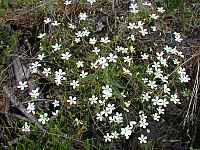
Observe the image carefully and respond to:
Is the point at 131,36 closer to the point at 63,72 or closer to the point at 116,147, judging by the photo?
the point at 63,72

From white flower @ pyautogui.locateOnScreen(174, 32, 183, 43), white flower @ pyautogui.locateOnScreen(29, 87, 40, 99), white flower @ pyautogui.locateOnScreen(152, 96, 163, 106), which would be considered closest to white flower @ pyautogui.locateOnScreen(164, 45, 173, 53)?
white flower @ pyautogui.locateOnScreen(174, 32, 183, 43)

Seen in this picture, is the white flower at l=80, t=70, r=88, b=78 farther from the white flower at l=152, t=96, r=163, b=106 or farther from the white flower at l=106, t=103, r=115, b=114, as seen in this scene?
the white flower at l=152, t=96, r=163, b=106

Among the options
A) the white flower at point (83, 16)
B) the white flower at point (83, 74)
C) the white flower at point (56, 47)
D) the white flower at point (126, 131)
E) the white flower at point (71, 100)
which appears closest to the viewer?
the white flower at point (126, 131)

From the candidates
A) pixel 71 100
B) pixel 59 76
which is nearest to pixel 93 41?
pixel 59 76

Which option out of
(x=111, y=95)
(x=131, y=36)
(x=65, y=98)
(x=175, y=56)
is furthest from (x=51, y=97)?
(x=175, y=56)

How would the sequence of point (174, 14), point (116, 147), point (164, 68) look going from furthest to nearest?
point (174, 14) < point (164, 68) < point (116, 147)

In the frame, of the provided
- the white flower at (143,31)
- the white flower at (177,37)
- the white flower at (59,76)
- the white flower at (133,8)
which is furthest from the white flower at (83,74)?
the white flower at (177,37)

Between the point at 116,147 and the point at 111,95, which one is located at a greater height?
the point at 111,95

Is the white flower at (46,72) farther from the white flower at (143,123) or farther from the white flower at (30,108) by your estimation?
the white flower at (143,123)
